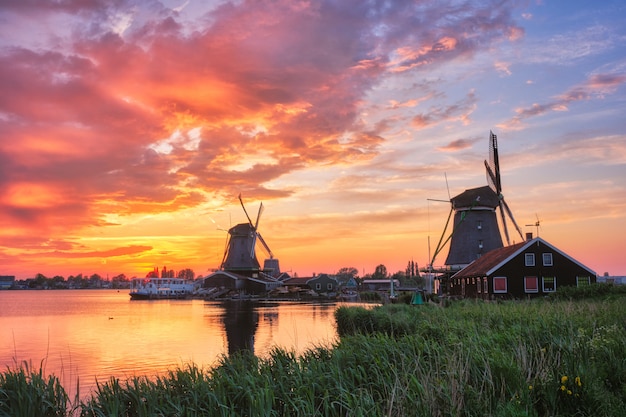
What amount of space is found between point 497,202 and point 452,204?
570 cm

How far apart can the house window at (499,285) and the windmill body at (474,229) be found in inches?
698

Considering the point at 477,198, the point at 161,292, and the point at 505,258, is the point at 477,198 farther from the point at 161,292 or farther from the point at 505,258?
the point at 161,292

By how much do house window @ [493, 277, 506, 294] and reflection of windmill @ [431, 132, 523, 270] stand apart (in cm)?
1768

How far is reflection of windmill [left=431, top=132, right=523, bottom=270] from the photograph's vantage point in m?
65.5

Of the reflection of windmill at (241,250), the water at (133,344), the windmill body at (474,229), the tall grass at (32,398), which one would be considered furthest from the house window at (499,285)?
the reflection of windmill at (241,250)

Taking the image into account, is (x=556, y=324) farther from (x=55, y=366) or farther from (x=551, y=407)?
(x=55, y=366)

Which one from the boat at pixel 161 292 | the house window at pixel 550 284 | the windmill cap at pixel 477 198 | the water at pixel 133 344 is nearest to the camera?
the water at pixel 133 344

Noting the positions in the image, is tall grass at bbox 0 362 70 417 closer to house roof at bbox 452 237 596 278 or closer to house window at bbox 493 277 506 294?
house roof at bbox 452 237 596 278

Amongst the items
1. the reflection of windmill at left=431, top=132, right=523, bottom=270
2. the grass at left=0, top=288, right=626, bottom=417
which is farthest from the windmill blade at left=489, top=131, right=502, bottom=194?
the grass at left=0, top=288, right=626, bottom=417

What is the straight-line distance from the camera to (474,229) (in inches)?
2594

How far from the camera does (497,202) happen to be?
67.4 metres

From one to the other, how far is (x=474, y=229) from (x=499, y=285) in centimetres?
1967

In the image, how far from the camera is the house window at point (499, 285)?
46.9 meters

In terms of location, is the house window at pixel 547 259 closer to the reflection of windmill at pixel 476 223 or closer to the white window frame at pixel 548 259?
the white window frame at pixel 548 259
